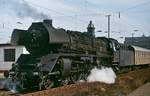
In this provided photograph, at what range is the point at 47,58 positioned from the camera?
16.9 metres

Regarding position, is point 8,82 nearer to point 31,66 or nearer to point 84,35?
point 31,66

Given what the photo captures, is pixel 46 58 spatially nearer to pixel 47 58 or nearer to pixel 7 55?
pixel 47 58

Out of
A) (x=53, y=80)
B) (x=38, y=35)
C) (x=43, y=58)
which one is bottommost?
(x=53, y=80)

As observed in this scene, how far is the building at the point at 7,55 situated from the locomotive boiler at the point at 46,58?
12156mm

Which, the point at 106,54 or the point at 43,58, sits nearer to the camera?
the point at 43,58

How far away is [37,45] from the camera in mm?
17672

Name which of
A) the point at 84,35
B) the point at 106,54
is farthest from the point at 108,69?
the point at 84,35

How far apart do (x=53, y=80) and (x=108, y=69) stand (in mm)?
7829

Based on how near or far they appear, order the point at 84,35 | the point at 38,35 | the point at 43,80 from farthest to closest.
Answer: the point at 84,35 → the point at 38,35 → the point at 43,80

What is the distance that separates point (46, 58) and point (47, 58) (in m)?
0.06

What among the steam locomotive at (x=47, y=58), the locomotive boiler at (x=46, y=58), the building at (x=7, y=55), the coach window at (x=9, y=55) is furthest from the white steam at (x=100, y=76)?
the coach window at (x=9, y=55)

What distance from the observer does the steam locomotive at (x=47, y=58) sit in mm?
16453

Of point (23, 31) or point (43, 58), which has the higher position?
point (23, 31)

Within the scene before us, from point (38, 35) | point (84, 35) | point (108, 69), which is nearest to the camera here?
point (38, 35)
